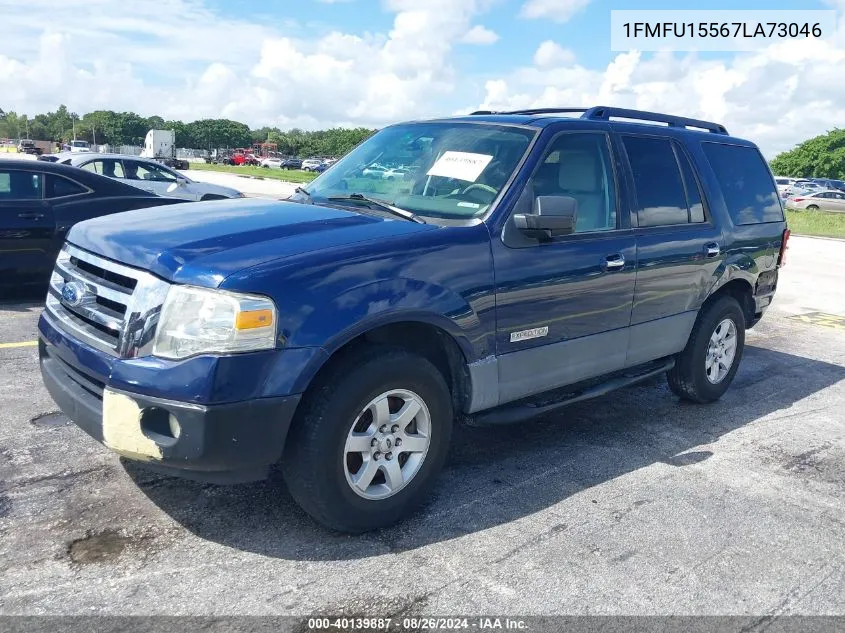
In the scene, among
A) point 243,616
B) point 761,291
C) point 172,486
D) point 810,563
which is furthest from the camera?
point 761,291

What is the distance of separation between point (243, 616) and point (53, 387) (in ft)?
4.84

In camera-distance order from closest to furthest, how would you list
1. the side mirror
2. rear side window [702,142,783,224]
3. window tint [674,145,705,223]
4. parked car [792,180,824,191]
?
the side mirror, window tint [674,145,705,223], rear side window [702,142,783,224], parked car [792,180,824,191]

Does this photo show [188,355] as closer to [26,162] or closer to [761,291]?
[761,291]

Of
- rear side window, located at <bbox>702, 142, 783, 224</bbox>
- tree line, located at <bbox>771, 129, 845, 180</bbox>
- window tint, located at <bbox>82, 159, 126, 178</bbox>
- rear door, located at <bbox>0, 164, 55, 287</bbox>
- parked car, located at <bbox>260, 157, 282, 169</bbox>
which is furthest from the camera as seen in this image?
parked car, located at <bbox>260, 157, 282, 169</bbox>

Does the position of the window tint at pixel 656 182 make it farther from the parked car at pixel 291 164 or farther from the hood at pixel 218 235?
the parked car at pixel 291 164

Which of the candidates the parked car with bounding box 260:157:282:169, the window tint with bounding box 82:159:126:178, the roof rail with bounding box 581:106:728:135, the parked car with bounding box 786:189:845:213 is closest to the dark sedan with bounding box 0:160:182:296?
the roof rail with bounding box 581:106:728:135

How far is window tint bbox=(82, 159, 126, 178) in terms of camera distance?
12836 millimetres

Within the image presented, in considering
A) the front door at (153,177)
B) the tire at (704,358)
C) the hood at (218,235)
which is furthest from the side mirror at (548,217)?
the front door at (153,177)

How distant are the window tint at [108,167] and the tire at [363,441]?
1098 cm

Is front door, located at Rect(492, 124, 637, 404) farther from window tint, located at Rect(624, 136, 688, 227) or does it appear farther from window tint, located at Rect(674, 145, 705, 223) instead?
window tint, located at Rect(674, 145, 705, 223)

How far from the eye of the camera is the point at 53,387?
139 inches

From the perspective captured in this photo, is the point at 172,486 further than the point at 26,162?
No

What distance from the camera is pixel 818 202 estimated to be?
1443 inches

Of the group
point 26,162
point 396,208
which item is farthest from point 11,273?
point 396,208
